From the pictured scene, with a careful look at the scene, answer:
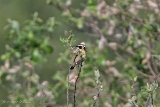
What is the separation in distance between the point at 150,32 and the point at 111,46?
47 cm

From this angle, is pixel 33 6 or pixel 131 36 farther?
pixel 33 6

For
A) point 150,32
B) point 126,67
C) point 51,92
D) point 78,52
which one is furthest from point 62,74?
point 78,52

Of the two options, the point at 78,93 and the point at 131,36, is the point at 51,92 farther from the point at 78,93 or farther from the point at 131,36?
the point at 131,36

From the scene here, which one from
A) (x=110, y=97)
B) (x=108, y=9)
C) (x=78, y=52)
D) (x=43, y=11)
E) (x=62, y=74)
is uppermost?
(x=43, y=11)

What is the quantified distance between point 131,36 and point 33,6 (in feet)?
20.3

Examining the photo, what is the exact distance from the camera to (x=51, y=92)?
17.8 ft

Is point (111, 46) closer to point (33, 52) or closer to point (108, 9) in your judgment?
point (108, 9)

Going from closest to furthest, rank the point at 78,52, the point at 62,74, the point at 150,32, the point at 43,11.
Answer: the point at 78,52
the point at 150,32
the point at 62,74
the point at 43,11

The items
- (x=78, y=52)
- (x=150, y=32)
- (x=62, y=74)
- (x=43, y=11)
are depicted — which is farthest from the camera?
(x=43, y=11)

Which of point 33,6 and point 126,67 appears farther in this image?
point 33,6

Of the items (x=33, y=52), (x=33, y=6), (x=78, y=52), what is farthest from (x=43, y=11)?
(x=78, y=52)

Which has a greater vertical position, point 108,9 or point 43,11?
point 43,11

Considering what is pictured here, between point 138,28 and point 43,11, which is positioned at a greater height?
point 43,11

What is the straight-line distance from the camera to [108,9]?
5.46 meters
